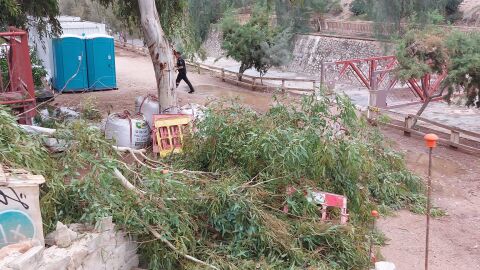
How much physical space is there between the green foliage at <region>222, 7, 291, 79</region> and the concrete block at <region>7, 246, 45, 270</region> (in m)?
17.8

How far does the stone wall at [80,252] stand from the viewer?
4090 mm

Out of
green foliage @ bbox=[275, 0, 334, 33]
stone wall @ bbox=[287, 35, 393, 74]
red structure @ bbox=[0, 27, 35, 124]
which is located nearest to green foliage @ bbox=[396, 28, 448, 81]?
red structure @ bbox=[0, 27, 35, 124]

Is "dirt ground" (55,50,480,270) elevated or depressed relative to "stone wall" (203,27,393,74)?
depressed

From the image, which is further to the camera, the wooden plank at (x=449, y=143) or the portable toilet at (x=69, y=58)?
the portable toilet at (x=69, y=58)

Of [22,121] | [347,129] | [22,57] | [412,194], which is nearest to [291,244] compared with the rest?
[347,129]

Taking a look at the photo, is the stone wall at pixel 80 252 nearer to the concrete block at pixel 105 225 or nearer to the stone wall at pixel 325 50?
the concrete block at pixel 105 225

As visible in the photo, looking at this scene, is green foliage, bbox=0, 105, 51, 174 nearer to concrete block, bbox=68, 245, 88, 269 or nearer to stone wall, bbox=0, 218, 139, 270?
stone wall, bbox=0, 218, 139, 270

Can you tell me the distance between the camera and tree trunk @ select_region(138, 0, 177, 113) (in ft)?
36.9

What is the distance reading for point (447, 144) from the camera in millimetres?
13711

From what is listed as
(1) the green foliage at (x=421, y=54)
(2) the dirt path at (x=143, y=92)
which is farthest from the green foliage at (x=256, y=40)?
(1) the green foliage at (x=421, y=54)

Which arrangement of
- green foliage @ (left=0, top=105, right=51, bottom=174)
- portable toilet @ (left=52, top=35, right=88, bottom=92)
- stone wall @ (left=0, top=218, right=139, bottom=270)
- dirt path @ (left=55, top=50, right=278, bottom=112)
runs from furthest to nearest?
portable toilet @ (left=52, top=35, right=88, bottom=92) → dirt path @ (left=55, top=50, right=278, bottom=112) → green foliage @ (left=0, top=105, right=51, bottom=174) → stone wall @ (left=0, top=218, right=139, bottom=270)

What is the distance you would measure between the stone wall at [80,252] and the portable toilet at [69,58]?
500 inches

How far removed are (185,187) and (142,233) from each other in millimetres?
764

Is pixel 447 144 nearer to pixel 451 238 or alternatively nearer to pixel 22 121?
pixel 451 238
